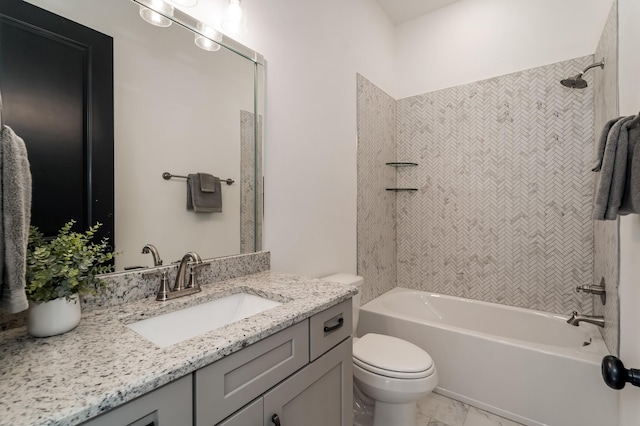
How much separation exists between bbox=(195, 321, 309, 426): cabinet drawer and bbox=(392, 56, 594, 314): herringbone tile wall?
62.0 inches

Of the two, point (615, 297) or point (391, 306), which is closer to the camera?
point (615, 297)

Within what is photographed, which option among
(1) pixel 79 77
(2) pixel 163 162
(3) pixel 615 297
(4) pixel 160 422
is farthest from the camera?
(3) pixel 615 297

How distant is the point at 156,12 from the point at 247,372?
1.31 meters

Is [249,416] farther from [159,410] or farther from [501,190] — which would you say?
[501,190]

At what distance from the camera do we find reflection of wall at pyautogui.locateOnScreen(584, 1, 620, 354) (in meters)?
1.35

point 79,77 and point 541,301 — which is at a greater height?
point 79,77

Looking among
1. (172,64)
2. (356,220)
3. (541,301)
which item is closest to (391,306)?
(356,220)

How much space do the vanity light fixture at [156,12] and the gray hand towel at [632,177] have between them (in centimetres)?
161

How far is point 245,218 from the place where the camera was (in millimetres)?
1439

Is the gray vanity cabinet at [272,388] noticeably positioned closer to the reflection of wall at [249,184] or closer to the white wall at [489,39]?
the reflection of wall at [249,184]

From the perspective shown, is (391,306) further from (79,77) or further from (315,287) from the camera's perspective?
(79,77)

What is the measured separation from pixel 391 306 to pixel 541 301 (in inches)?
43.5

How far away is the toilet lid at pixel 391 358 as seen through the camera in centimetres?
141

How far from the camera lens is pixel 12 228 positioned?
0.58 meters
